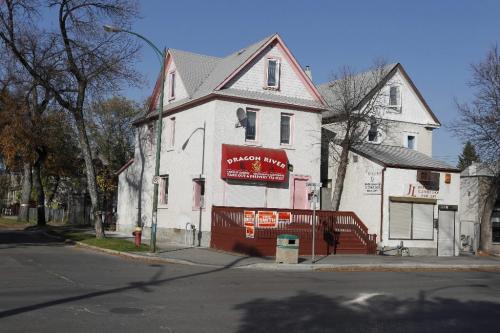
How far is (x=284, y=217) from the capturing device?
26.3 m

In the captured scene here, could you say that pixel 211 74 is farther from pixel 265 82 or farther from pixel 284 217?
pixel 284 217

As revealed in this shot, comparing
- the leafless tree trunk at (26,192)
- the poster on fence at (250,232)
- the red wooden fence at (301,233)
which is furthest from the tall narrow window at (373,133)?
the leafless tree trunk at (26,192)

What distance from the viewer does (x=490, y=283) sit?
1947cm

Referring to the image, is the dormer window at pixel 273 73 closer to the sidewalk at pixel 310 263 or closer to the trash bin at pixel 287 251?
the sidewalk at pixel 310 263

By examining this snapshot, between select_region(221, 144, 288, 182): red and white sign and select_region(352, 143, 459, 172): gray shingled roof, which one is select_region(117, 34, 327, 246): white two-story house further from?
select_region(352, 143, 459, 172): gray shingled roof

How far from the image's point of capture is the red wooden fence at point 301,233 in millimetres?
25594

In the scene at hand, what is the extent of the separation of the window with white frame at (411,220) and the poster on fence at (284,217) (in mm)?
5956

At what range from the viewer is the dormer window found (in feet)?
102

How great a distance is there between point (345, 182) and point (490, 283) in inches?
538

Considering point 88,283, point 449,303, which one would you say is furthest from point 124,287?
point 449,303

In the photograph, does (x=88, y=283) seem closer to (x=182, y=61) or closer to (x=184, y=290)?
(x=184, y=290)

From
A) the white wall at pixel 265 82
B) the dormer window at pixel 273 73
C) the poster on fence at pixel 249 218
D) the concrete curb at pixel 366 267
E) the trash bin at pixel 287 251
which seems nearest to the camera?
the concrete curb at pixel 366 267

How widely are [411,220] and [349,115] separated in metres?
6.13

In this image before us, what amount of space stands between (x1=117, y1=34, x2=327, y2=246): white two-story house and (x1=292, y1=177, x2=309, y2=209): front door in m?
0.05
